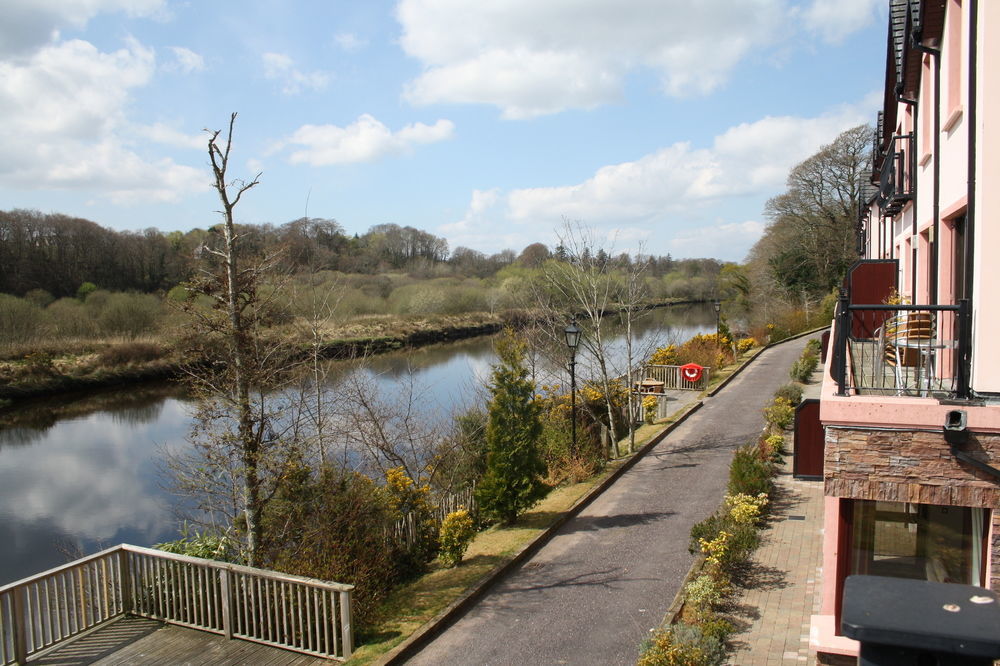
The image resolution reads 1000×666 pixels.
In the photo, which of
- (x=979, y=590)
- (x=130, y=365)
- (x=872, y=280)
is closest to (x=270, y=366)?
(x=979, y=590)

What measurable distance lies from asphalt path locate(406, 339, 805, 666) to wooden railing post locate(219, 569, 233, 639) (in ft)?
8.03

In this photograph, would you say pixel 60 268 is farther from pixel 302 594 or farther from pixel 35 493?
pixel 302 594

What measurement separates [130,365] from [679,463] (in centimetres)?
3091

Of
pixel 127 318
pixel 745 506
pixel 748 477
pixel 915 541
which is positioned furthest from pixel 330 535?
pixel 127 318

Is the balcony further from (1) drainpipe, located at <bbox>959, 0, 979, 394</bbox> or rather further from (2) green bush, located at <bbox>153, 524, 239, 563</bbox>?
(2) green bush, located at <bbox>153, 524, 239, 563</bbox>

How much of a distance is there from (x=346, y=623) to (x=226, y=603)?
170 cm

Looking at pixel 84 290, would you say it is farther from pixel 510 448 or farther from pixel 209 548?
pixel 510 448

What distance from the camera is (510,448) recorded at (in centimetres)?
1222

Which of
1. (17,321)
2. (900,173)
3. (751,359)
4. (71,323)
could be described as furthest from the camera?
(71,323)

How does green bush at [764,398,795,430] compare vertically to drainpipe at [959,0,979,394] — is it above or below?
below

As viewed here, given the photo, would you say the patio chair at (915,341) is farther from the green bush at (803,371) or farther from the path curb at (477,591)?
the green bush at (803,371)

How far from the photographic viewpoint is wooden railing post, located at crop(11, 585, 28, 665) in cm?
763

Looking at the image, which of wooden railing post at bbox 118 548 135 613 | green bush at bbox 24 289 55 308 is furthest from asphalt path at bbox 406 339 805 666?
green bush at bbox 24 289 55 308

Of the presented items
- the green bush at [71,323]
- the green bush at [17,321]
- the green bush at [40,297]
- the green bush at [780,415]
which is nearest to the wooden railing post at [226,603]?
the green bush at [780,415]
